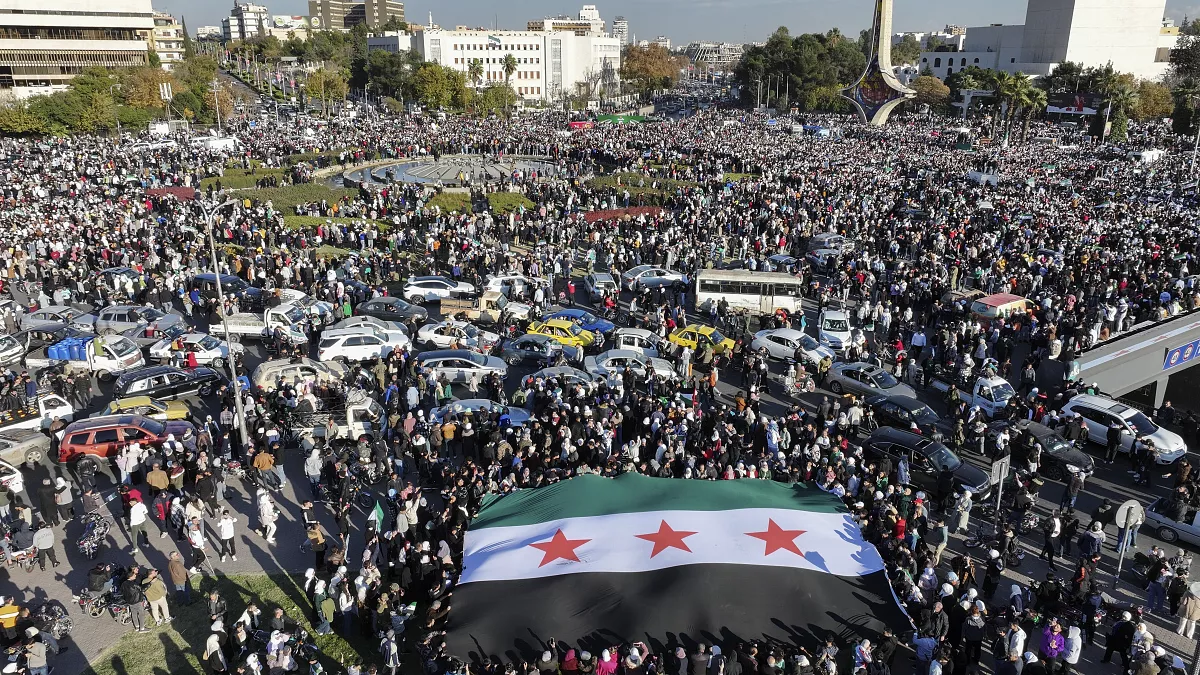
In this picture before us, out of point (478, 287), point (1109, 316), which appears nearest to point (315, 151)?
point (478, 287)

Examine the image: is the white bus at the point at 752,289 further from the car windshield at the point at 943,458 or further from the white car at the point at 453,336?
the car windshield at the point at 943,458

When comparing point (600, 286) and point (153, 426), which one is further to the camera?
point (600, 286)

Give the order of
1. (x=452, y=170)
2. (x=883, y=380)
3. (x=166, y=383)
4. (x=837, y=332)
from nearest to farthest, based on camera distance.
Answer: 1. (x=166, y=383)
2. (x=883, y=380)
3. (x=837, y=332)
4. (x=452, y=170)

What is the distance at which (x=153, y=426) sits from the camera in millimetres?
18156

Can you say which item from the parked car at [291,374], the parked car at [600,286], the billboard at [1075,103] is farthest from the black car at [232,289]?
the billboard at [1075,103]

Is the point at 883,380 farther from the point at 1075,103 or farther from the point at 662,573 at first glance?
the point at 1075,103

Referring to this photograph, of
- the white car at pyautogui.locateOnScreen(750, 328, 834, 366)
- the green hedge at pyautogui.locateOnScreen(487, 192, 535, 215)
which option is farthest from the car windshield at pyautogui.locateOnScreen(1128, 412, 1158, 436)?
the green hedge at pyautogui.locateOnScreen(487, 192, 535, 215)

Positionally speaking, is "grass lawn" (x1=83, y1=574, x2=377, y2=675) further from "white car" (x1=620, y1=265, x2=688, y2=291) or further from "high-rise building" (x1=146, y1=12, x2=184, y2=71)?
"high-rise building" (x1=146, y1=12, x2=184, y2=71)

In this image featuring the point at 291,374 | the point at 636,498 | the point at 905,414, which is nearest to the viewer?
the point at 636,498

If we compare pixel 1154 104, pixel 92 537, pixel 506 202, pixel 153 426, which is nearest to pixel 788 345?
pixel 153 426

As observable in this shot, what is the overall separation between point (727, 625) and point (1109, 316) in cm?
2080

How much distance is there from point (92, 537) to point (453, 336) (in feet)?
39.2

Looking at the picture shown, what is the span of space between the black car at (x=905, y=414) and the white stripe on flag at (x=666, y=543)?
22.5 feet

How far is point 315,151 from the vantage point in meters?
63.1
